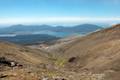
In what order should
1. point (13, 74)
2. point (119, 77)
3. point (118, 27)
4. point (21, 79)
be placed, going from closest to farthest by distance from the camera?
point (21, 79) < point (13, 74) < point (119, 77) < point (118, 27)

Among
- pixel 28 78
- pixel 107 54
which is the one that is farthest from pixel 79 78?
pixel 107 54

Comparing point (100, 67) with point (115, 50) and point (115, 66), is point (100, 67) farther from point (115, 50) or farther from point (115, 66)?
point (115, 50)

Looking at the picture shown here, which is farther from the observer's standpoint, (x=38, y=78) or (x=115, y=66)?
(x=115, y=66)

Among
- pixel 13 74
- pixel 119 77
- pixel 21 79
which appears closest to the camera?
pixel 21 79

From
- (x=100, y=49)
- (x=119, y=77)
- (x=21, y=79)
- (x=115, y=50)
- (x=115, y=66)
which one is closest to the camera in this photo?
(x=21, y=79)

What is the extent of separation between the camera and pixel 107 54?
70625 mm

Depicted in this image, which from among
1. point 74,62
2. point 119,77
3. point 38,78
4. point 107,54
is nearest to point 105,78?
point 119,77

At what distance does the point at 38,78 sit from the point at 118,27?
83.1 meters

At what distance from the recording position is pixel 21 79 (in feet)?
117

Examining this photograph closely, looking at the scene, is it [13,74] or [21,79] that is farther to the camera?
[13,74]

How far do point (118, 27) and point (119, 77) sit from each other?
2965 inches

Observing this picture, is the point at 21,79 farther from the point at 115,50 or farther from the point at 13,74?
the point at 115,50

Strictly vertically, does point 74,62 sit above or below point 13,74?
below

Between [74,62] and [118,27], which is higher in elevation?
[118,27]
